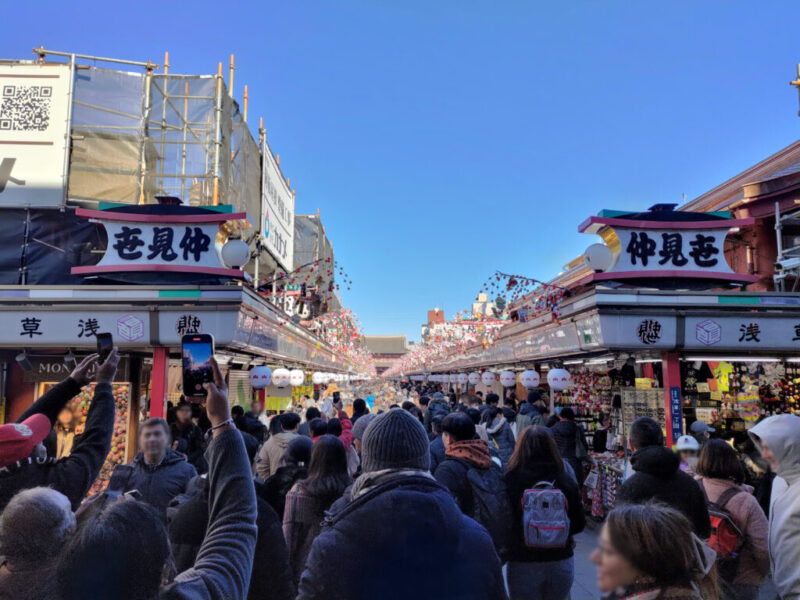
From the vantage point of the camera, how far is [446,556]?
194 cm

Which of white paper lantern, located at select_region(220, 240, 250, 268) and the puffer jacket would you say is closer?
the puffer jacket

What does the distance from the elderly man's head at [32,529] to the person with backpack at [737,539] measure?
13.3 feet

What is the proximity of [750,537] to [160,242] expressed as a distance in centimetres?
1060

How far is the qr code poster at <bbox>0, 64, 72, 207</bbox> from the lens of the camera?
13430mm

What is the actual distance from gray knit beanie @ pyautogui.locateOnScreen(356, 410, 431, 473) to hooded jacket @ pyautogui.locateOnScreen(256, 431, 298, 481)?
468 cm

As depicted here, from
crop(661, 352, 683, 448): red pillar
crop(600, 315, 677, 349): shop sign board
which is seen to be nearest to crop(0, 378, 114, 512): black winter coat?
crop(600, 315, 677, 349): shop sign board

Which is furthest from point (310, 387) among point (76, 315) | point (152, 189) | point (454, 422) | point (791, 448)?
point (791, 448)

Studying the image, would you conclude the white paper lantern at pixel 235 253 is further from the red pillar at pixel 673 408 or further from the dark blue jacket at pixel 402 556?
the dark blue jacket at pixel 402 556

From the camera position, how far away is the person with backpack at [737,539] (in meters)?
3.78

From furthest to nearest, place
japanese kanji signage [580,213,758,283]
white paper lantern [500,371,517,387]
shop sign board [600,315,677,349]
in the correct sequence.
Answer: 1. white paper lantern [500,371,517,387]
2. japanese kanji signage [580,213,758,283]
3. shop sign board [600,315,677,349]

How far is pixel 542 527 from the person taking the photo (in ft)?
12.8

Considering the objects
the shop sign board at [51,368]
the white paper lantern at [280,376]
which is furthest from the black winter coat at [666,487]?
the white paper lantern at [280,376]

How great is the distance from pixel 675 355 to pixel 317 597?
1035 cm

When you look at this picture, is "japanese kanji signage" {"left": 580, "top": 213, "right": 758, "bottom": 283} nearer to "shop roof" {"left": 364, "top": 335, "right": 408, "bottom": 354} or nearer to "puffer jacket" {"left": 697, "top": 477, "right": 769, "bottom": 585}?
"puffer jacket" {"left": 697, "top": 477, "right": 769, "bottom": 585}
